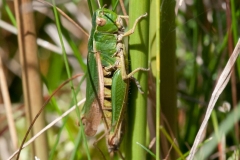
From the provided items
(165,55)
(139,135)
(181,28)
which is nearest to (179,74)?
(181,28)

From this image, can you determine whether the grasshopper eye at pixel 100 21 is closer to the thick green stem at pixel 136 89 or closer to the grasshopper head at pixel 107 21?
the grasshopper head at pixel 107 21

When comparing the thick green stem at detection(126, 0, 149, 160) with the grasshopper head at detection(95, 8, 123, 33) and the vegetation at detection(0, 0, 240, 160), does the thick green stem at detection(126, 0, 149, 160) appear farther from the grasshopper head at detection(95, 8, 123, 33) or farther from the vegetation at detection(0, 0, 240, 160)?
the grasshopper head at detection(95, 8, 123, 33)

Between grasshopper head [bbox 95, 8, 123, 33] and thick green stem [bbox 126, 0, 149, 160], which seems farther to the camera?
grasshopper head [bbox 95, 8, 123, 33]

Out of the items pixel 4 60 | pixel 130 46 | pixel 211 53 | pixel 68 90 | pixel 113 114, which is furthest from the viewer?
pixel 4 60

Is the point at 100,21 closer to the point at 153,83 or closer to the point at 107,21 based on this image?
the point at 107,21

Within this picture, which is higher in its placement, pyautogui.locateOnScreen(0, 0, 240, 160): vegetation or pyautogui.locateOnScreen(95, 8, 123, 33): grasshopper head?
pyautogui.locateOnScreen(95, 8, 123, 33): grasshopper head

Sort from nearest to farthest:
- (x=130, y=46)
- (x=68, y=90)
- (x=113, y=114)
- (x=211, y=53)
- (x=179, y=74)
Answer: (x=130, y=46) → (x=113, y=114) → (x=211, y=53) → (x=179, y=74) → (x=68, y=90)

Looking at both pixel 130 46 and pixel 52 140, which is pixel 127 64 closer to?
pixel 130 46

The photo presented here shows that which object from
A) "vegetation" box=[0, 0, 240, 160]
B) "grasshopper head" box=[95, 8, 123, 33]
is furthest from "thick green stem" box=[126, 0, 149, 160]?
"grasshopper head" box=[95, 8, 123, 33]
